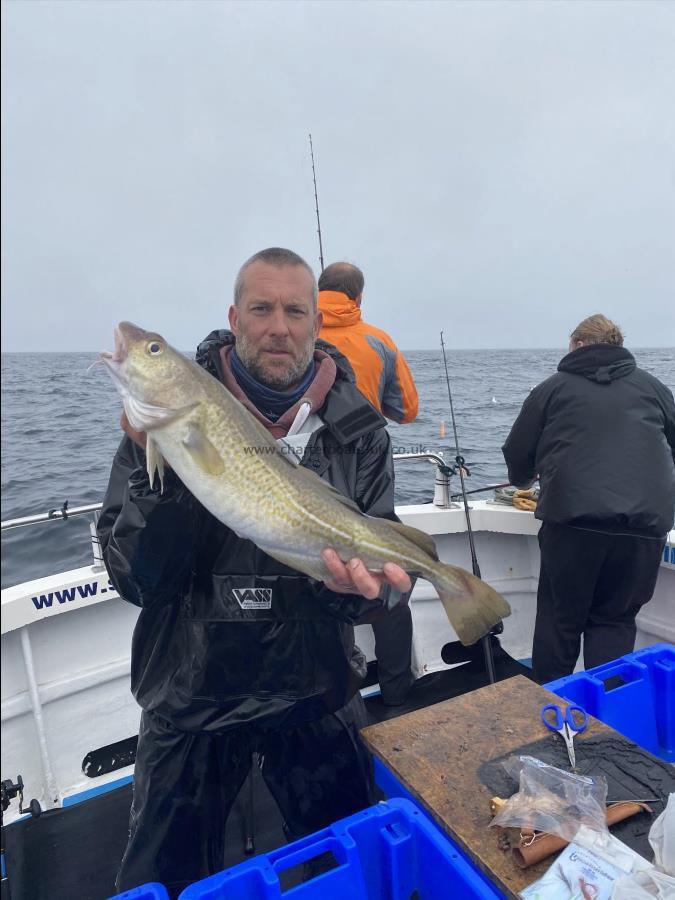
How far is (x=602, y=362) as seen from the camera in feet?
13.9

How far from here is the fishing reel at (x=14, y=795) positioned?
146 centimetres

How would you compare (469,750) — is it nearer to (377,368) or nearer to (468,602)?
(468,602)

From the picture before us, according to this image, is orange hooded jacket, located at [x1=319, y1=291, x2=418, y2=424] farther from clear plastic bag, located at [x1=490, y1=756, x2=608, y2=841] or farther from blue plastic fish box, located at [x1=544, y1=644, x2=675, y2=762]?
clear plastic bag, located at [x1=490, y1=756, x2=608, y2=841]

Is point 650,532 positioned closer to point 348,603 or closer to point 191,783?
point 348,603

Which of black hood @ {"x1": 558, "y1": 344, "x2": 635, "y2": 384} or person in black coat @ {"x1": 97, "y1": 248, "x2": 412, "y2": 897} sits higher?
black hood @ {"x1": 558, "y1": 344, "x2": 635, "y2": 384}

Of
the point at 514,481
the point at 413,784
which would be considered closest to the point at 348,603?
the point at 413,784

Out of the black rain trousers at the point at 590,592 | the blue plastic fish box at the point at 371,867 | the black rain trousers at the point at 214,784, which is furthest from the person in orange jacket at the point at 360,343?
the blue plastic fish box at the point at 371,867

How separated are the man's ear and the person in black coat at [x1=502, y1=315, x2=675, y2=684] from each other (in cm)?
262

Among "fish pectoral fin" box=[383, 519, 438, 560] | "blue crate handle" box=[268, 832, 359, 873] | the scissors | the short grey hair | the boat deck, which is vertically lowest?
the boat deck

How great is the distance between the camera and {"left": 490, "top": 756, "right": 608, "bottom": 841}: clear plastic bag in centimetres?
185

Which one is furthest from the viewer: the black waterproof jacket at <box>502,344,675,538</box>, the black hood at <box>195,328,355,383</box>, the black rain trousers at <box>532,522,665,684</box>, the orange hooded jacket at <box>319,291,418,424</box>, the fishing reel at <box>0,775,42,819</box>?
the orange hooded jacket at <box>319,291,418,424</box>

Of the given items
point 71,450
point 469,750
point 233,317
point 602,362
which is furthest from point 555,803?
point 71,450

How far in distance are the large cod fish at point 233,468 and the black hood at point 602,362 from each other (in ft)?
8.46

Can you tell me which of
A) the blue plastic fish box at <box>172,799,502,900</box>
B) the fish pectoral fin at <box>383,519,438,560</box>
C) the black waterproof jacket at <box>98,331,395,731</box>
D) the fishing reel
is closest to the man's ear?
the black waterproof jacket at <box>98,331,395,731</box>
